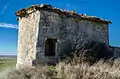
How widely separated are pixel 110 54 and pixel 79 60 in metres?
3.97

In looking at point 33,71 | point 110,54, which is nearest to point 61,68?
point 33,71

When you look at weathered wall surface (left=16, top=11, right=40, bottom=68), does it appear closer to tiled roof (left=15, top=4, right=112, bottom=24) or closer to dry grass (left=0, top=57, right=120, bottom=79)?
tiled roof (left=15, top=4, right=112, bottom=24)

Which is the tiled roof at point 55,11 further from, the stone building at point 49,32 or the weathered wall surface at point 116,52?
the weathered wall surface at point 116,52

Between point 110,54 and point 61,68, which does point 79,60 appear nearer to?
point 61,68

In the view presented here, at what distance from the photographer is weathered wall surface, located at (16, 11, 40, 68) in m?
11.6

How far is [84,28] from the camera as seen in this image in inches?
531

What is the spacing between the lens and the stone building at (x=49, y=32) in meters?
11.4

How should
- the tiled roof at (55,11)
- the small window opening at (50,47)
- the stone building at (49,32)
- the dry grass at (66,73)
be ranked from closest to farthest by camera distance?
the dry grass at (66,73) → the stone building at (49,32) → the tiled roof at (55,11) → the small window opening at (50,47)

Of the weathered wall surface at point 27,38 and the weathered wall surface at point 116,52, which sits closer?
the weathered wall surface at point 27,38

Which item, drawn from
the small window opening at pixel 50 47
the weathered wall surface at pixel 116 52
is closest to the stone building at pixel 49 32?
the small window opening at pixel 50 47

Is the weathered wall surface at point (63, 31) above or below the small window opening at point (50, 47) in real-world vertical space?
above

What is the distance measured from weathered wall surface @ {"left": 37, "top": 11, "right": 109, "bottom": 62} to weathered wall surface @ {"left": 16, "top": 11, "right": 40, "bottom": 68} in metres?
0.35

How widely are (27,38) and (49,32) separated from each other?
1512 mm

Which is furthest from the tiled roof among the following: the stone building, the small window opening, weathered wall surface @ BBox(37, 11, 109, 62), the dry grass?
the dry grass
